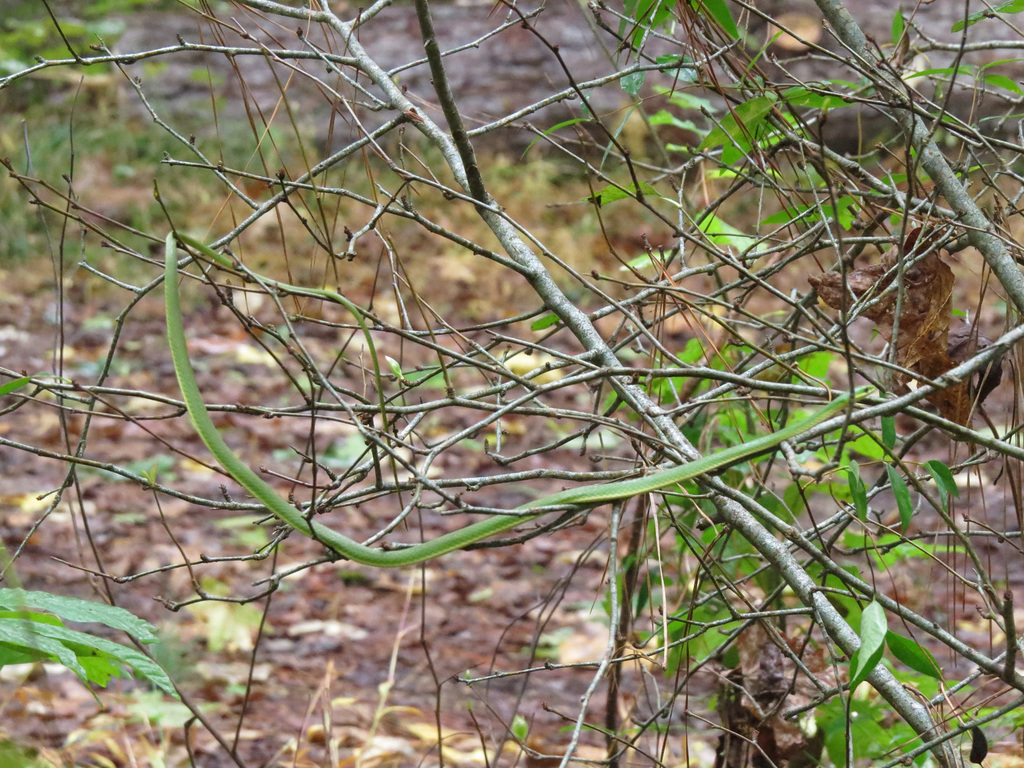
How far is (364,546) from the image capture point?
5.54 feet

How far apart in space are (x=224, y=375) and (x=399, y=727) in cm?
389

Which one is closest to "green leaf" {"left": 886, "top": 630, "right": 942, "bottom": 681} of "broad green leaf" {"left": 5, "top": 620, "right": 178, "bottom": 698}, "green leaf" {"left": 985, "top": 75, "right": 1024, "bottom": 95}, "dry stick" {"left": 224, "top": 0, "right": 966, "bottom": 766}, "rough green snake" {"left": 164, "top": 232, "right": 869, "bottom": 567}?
"dry stick" {"left": 224, "top": 0, "right": 966, "bottom": 766}

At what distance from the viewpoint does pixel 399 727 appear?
3.74 meters

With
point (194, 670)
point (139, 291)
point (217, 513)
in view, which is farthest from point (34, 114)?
point (139, 291)

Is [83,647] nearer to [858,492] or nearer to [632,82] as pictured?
[858,492]

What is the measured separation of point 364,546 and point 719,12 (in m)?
1.29

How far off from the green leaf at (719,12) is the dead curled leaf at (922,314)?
550 millimetres

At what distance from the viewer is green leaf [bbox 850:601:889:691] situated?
1321 millimetres

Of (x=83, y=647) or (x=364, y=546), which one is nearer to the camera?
(x=83, y=647)

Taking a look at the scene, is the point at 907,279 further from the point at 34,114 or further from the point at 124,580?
the point at 34,114

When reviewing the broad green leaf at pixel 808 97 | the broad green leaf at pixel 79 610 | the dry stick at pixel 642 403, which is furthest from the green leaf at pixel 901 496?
the broad green leaf at pixel 79 610

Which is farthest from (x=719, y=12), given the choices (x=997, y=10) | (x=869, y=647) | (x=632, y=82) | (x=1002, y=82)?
(x=869, y=647)

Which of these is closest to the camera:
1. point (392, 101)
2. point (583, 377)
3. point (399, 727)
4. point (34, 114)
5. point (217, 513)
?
point (583, 377)

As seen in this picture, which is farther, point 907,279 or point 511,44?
point 511,44
